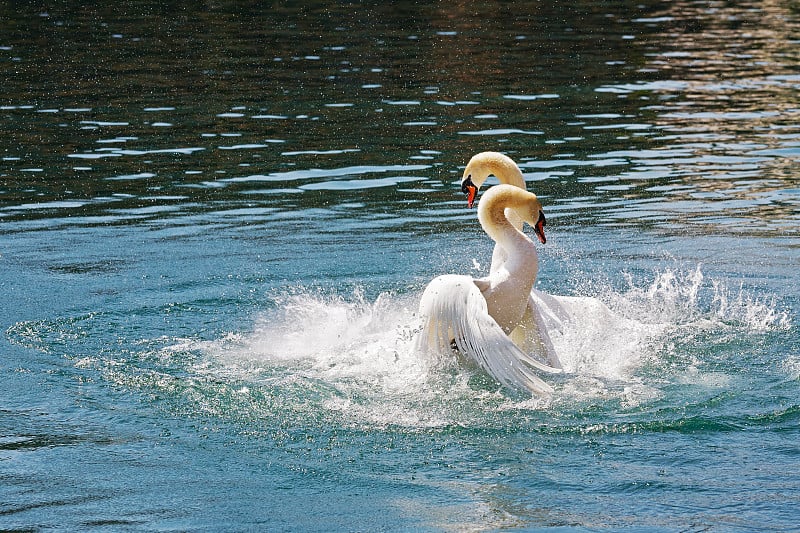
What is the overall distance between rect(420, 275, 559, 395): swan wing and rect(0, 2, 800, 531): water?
18cm

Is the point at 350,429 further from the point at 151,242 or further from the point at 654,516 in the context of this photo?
the point at 151,242

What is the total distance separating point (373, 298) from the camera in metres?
9.87

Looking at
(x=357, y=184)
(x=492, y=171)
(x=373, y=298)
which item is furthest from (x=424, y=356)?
(x=357, y=184)

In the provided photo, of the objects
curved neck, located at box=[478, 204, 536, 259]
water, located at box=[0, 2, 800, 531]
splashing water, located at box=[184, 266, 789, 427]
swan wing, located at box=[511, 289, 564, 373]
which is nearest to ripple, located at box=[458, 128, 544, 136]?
water, located at box=[0, 2, 800, 531]

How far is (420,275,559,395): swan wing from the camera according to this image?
23.9ft

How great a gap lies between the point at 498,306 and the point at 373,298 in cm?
209

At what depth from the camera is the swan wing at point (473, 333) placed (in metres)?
7.28

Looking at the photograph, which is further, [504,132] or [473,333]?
[504,132]

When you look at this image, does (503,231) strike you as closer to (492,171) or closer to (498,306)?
(498,306)

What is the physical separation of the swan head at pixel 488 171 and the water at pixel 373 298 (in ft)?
3.40

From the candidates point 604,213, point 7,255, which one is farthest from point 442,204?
point 7,255

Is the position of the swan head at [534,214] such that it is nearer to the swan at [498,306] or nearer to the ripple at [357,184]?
the swan at [498,306]

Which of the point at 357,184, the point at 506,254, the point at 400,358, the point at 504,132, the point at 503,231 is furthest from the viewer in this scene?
the point at 504,132

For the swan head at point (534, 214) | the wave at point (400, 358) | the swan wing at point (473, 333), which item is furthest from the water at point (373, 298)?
the swan head at point (534, 214)
